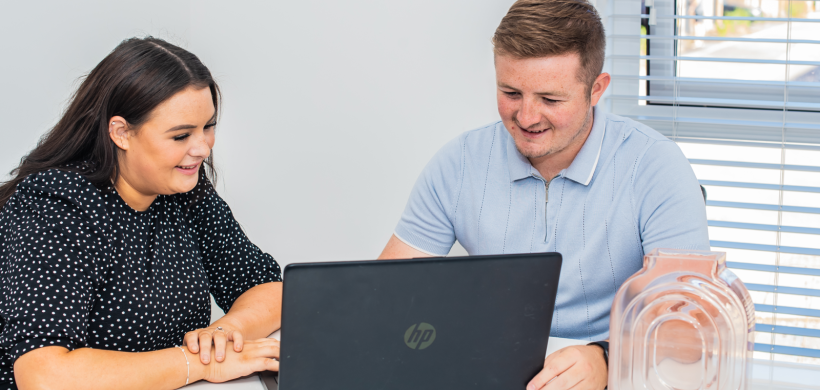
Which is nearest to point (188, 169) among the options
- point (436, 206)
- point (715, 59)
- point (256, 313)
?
point (256, 313)

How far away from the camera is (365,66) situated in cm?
218

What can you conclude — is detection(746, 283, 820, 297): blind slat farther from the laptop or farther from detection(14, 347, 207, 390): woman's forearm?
detection(14, 347, 207, 390): woman's forearm

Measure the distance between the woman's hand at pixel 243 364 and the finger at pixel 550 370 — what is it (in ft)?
1.48

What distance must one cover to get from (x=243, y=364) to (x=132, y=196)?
0.47 meters

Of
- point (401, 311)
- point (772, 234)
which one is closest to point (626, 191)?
point (401, 311)

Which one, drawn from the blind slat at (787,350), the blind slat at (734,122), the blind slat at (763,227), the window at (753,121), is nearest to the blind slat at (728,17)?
the window at (753,121)

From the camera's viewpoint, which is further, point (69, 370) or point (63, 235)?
point (63, 235)

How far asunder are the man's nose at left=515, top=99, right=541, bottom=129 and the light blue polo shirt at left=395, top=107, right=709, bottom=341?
17 cm

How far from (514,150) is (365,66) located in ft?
3.10

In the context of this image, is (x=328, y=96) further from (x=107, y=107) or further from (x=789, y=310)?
(x=789, y=310)

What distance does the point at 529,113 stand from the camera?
1227mm

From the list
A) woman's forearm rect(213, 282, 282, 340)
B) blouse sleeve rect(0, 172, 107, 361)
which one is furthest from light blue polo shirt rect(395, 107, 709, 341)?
blouse sleeve rect(0, 172, 107, 361)

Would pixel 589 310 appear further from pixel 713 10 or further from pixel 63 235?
pixel 713 10

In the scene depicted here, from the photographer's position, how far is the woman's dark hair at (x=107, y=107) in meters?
1.20
